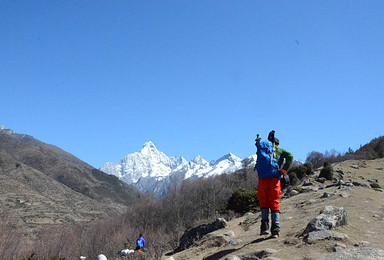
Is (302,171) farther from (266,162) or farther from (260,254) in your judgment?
(260,254)

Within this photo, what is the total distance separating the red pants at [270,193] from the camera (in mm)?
7180

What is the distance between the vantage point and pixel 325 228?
6.77 meters

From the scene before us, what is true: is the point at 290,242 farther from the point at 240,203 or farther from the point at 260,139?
the point at 240,203

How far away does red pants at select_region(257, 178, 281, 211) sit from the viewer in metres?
7.18

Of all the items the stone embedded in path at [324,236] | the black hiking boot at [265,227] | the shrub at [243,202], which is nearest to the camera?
the stone embedded in path at [324,236]

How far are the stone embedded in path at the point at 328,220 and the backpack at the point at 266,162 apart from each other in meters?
1.20

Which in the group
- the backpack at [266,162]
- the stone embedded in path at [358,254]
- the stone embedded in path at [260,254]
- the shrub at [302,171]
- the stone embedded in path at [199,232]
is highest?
the shrub at [302,171]

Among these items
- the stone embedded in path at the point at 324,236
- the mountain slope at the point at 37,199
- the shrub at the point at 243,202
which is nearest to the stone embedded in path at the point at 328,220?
the stone embedded in path at the point at 324,236

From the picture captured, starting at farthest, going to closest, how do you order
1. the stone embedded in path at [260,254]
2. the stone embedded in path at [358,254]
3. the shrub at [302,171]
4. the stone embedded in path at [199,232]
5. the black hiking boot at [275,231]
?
the shrub at [302,171] < the stone embedded in path at [199,232] < the black hiking boot at [275,231] < the stone embedded in path at [260,254] < the stone embedded in path at [358,254]

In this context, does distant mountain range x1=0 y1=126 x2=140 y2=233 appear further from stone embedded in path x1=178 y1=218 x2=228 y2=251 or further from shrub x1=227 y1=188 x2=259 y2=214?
stone embedded in path x1=178 y1=218 x2=228 y2=251

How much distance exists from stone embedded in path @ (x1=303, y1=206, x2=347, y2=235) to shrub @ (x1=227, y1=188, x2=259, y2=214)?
14789mm

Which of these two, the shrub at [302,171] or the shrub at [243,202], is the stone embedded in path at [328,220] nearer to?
the shrub at [243,202]

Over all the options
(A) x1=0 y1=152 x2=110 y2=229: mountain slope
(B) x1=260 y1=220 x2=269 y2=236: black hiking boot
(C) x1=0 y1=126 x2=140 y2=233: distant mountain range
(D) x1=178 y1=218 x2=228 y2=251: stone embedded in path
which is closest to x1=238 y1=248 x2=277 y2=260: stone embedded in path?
(B) x1=260 y1=220 x2=269 y2=236: black hiking boot

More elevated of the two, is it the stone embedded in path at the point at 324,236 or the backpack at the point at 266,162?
the backpack at the point at 266,162
